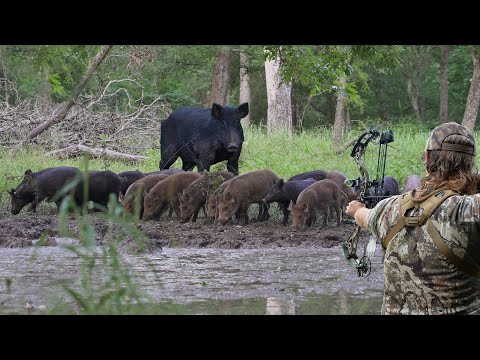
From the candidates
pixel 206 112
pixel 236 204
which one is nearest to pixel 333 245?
pixel 236 204

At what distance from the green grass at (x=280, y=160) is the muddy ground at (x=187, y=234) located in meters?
3.85

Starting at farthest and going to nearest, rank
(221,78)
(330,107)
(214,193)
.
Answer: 1. (330,107)
2. (221,78)
3. (214,193)

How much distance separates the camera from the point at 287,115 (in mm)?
25969

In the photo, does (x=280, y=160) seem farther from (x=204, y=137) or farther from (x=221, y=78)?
(x=221, y=78)

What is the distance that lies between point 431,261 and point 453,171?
0.38 m

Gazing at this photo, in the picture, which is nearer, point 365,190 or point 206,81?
point 365,190

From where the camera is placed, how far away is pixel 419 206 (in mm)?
3904

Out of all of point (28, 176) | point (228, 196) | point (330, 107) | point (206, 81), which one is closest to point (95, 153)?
point (28, 176)

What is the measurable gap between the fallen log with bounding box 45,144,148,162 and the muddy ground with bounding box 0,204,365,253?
6.04 meters

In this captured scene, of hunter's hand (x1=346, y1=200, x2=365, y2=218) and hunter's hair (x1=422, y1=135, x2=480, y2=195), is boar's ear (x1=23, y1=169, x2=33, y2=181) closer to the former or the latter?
hunter's hand (x1=346, y1=200, x2=365, y2=218)
